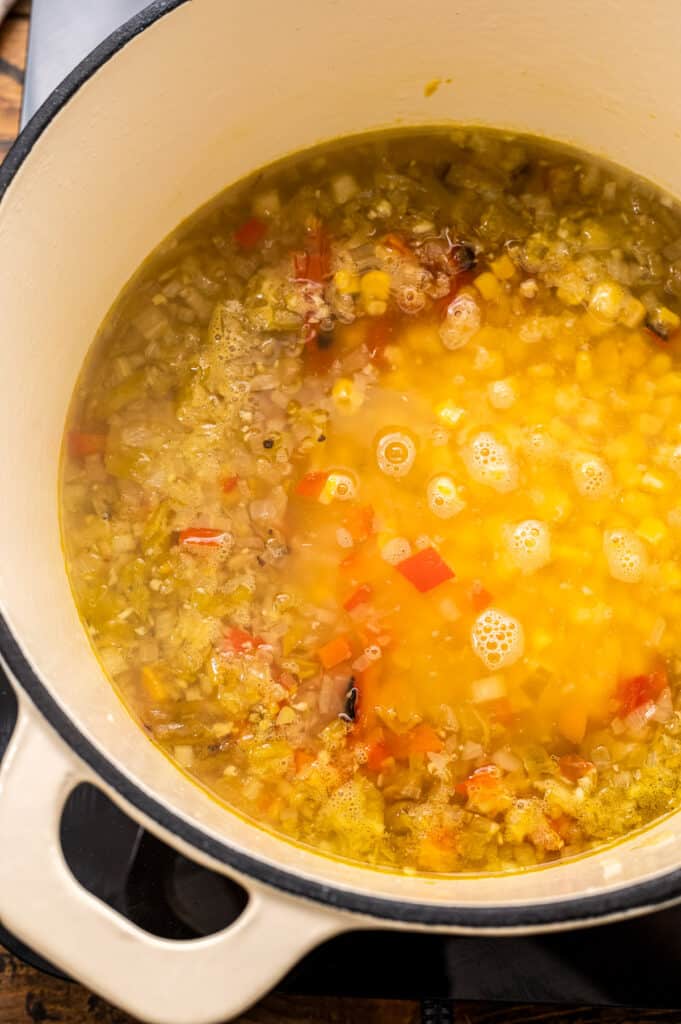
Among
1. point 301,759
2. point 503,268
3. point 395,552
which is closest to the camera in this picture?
point 301,759

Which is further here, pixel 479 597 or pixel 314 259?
pixel 314 259

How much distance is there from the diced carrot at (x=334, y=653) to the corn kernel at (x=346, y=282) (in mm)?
704

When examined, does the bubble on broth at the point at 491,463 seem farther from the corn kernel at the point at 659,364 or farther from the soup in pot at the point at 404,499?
the corn kernel at the point at 659,364

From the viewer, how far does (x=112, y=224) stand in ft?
5.90

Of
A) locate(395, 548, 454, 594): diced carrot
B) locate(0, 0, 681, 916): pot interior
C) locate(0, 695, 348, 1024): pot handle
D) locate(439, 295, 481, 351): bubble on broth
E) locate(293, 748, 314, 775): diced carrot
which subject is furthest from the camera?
locate(439, 295, 481, 351): bubble on broth

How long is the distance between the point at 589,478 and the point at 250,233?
0.84 meters

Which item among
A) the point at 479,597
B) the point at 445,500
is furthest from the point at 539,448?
the point at 479,597

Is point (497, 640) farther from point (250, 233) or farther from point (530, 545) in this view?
point (250, 233)

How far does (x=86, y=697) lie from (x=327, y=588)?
50cm

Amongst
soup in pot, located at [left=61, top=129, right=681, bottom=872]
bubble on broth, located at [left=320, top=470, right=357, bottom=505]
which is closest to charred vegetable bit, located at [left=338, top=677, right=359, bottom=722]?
soup in pot, located at [left=61, top=129, right=681, bottom=872]

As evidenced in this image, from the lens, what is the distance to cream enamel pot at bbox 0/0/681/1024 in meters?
1.26

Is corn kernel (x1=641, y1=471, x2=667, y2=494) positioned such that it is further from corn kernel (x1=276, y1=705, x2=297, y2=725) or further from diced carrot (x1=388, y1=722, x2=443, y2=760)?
corn kernel (x1=276, y1=705, x2=297, y2=725)

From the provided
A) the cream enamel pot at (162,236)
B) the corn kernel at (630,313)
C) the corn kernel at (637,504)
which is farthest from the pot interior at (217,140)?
the corn kernel at (637,504)

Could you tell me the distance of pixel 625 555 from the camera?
1880mm
